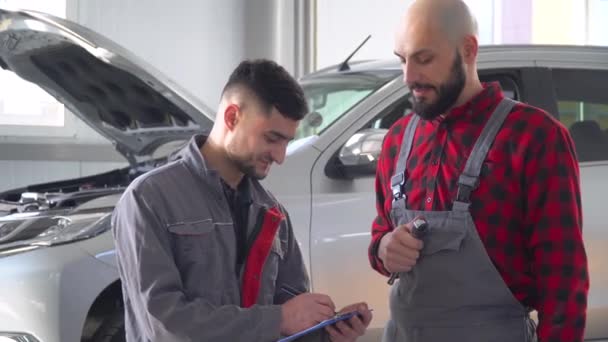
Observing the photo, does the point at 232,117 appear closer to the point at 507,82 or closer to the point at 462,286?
the point at 462,286

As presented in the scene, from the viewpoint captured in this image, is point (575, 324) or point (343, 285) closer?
point (575, 324)

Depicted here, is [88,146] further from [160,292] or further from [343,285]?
[160,292]

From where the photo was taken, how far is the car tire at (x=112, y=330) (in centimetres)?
371

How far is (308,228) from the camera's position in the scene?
163 inches

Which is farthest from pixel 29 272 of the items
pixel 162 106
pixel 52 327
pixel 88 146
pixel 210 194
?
pixel 88 146

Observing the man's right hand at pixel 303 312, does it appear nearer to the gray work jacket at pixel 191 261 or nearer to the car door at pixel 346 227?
the gray work jacket at pixel 191 261

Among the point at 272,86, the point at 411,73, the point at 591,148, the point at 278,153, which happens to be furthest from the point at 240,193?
the point at 591,148

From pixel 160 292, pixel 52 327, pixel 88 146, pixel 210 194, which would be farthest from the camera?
pixel 88 146

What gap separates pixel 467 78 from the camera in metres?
2.24

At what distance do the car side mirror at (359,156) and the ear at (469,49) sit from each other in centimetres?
168

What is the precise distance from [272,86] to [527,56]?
2842 mm

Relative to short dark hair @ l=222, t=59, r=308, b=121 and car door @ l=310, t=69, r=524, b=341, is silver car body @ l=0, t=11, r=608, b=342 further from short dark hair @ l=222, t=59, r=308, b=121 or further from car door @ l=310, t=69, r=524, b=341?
short dark hair @ l=222, t=59, r=308, b=121

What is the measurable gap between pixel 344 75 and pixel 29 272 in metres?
1.98

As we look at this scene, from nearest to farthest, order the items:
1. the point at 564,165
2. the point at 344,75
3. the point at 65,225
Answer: the point at 564,165, the point at 65,225, the point at 344,75
